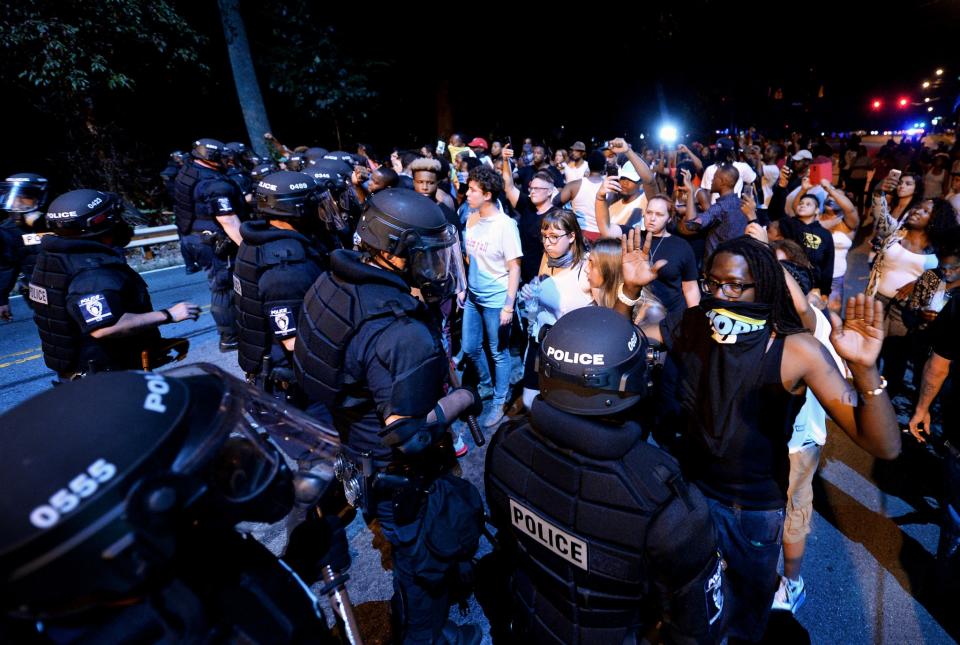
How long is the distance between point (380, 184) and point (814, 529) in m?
5.50

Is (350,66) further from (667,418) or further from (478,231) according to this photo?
(667,418)

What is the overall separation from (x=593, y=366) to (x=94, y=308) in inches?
146

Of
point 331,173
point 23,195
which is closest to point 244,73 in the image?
point 331,173

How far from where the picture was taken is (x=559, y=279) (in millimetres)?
4039

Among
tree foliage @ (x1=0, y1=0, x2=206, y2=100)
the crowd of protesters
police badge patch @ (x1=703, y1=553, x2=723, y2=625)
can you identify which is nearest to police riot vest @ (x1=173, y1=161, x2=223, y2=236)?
the crowd of protesters

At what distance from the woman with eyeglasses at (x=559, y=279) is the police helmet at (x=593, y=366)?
84.0 inches

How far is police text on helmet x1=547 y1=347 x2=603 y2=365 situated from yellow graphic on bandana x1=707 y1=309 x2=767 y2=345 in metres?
Answer: 0.92

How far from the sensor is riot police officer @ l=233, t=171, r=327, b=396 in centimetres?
356

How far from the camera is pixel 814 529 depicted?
355 cm

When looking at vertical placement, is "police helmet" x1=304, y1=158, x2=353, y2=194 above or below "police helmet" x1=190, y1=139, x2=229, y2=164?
below

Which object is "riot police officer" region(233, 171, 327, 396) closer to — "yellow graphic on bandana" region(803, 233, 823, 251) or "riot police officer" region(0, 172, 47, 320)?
"riot police officer" region(0, 172, 47, 320)

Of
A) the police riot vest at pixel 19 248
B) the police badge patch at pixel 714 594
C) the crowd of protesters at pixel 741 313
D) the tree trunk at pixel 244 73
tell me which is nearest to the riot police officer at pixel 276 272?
the crowd of protesters at pixel 741 313

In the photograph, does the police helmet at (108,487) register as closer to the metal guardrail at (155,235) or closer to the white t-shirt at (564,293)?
the white t-shirt at (564,293)

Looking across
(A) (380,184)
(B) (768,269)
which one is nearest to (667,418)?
(B) (768,269)
